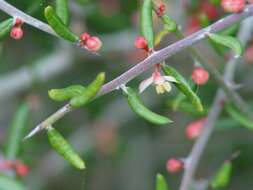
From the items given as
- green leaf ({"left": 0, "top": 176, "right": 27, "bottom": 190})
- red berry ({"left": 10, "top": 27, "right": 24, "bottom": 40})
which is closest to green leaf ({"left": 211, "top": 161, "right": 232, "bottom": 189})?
green leaf ({"left": 0, "top": 176, "right": 27, "bottom": 190})

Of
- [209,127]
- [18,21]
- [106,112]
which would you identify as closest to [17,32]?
[18,21]

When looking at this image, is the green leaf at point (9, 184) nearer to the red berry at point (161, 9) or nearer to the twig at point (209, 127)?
the twig at point (209, 127)

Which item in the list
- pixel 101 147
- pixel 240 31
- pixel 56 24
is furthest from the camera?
pixel 101 147

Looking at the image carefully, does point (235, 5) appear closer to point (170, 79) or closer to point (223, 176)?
point (170, 79)

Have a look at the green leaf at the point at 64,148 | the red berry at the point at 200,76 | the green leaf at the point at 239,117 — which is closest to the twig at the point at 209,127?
the green leaf at the point at 239,117

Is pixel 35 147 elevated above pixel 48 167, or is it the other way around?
pixel 35 147

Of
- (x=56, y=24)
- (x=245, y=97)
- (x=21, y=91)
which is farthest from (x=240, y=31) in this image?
(x=21, y=91)

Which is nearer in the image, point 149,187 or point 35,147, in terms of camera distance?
point 35,147

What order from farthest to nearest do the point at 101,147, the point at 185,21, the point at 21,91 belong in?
the point at 101,147
the point at 21,91
the point at 185,21

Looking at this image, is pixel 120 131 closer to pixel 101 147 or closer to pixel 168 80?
pixel 101 147
